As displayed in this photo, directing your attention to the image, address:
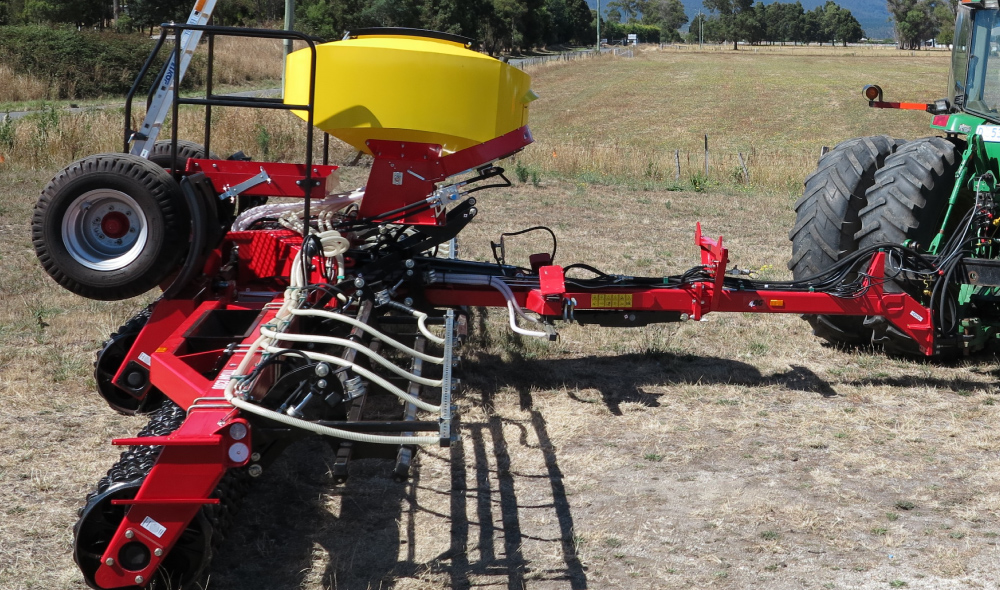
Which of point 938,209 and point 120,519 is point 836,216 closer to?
point 938,209

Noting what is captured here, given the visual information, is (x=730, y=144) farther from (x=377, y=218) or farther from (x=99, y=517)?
(x=99, y=517)

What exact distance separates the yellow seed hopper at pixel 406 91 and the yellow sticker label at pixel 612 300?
1237 mm

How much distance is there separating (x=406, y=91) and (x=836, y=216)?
10.9ft

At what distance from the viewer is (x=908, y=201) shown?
6.12 m

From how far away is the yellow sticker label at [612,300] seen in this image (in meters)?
5.64

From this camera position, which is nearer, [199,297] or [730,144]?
[199,297]

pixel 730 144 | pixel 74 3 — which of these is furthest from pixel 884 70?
pixel 74 3

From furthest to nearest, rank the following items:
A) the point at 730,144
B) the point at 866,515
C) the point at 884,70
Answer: the point at 884,70
the point at 730,144
the point at 866,515

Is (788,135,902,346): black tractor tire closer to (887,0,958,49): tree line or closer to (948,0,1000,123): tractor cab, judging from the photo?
(948,0,1000,123): tractor cab

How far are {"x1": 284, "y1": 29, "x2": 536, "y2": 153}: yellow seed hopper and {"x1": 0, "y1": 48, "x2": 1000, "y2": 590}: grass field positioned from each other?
67.9 inches

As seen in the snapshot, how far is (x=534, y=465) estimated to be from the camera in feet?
16.1

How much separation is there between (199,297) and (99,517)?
193cm

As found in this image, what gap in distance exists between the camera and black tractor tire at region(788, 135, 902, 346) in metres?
6.51

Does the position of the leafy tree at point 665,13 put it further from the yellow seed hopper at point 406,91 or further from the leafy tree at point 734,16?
the yellow seed hopper at point 406,91
